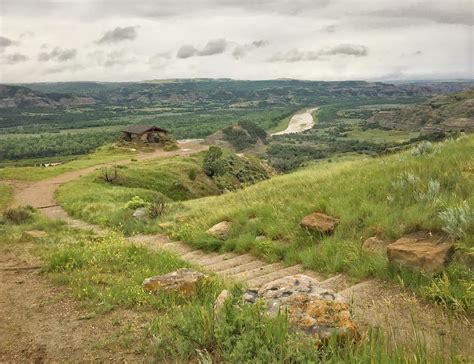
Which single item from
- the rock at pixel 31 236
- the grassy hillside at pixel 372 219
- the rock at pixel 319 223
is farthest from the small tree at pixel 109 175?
the rock at pixel 319 223

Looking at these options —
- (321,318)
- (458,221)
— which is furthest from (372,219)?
(321,318)

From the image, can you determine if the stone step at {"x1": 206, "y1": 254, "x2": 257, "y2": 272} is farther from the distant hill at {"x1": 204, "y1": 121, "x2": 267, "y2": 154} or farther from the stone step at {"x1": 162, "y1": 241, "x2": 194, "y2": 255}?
the distant hill at {"x1": 204, "y1": 121, "x2": 267, "y2": 154}

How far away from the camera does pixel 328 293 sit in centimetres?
550

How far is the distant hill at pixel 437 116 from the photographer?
129238 mm

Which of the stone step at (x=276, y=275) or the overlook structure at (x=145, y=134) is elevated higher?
the stone step at (x=276, y=275)

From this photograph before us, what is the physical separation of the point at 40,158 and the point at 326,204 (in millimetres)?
116612

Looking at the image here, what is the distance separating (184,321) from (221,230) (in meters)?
7.28

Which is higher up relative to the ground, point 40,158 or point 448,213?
point 448,213

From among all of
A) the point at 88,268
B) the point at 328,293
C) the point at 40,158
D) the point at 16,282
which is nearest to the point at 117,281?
the point at 88,268

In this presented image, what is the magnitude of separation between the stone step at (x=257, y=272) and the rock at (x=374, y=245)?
6.19 feet

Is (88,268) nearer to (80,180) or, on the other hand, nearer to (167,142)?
(80,180)

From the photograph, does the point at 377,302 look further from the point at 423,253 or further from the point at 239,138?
the point at 239,138

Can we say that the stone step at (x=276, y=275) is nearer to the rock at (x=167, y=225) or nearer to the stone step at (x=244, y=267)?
the stone step at (x=244, y=267)

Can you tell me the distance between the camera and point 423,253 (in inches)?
269
